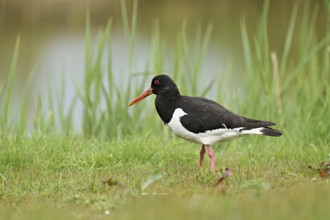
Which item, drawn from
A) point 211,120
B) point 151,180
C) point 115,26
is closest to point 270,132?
point 211,120

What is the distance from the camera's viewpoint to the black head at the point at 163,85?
247 inches

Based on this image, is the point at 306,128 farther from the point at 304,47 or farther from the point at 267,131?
the point at 267,131

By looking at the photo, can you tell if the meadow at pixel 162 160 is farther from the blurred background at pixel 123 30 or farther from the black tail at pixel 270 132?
the blurred background at pixel 123 30

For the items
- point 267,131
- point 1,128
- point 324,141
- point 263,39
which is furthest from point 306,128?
point 1,128

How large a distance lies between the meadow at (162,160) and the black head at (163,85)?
1.96 feet

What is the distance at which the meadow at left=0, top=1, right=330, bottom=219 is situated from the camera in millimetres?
3900

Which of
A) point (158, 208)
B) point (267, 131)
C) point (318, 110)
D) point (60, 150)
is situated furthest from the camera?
point (318, 110)

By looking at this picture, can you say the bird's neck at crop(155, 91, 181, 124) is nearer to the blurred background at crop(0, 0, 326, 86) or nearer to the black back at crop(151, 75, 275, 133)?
the black back at crop(151, 75, 275, 133)

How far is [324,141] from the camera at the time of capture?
709 cm

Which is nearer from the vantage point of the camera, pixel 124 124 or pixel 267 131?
pixel 267 131

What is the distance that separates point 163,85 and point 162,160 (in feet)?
2.75

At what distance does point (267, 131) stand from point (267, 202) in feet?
6.30

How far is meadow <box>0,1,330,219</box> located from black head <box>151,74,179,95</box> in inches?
23.6

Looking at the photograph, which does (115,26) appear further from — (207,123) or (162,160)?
(207,123)
